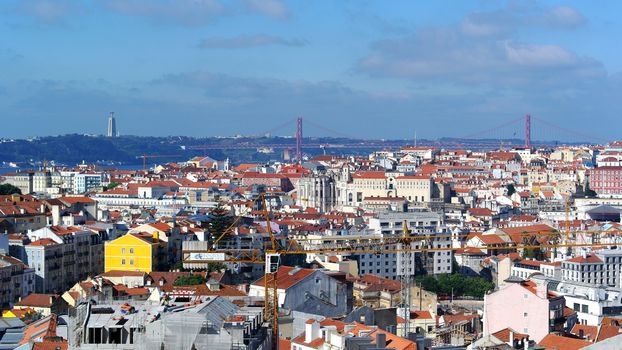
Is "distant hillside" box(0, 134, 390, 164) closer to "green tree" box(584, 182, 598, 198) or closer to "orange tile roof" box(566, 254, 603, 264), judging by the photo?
"green tree" box(584, 182, 598, 198)

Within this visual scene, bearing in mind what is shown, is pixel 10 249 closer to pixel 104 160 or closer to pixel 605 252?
pixel 605 252

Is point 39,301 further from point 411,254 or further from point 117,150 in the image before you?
point 117,150

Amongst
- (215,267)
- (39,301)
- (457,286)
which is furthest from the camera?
(457,286)

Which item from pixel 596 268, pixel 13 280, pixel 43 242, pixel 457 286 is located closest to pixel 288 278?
pixel 13 280

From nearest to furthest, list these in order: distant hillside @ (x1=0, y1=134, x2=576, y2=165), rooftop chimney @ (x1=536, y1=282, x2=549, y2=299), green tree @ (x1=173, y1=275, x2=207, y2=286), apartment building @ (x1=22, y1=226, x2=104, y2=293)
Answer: rooftop chimney @ (x1=536, y1=282, x2=549, y2=299) < green tree @ (x1=173, y1=275, x2=207, y2=286) < apartment building @ (x1=22, y1=226, x2=104, y2=293) < distant hillside @ (x1=0, y1=134, x2=576, y2=165)

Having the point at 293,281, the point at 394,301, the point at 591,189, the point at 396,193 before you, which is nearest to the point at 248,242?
the point at 394,301

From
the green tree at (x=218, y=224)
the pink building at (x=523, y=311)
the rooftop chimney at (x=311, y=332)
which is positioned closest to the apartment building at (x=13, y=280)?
the green tree at (x=218, y=224)

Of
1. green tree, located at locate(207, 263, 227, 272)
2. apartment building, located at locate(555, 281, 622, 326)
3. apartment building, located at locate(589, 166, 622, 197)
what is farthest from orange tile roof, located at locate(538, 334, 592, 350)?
apartment building, located at locate(589, 166, 622, 197)

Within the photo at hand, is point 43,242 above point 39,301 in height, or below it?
above
